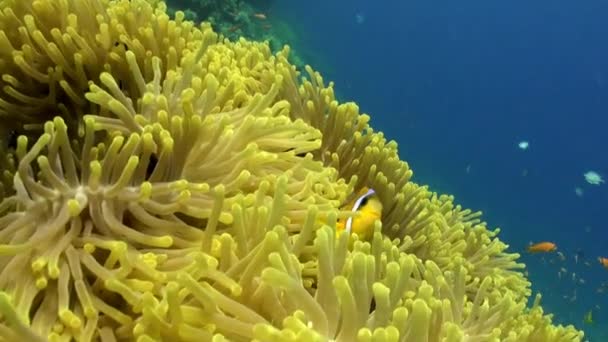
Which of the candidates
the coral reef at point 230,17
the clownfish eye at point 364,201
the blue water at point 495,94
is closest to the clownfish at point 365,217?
the clownfish eye at point 364,201

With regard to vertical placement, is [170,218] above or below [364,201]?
below

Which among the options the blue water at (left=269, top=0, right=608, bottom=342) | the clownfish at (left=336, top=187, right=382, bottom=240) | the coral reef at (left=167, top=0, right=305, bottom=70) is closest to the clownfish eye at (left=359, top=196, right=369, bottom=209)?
the clownfish at (left=336, top=187, right=382, bottom=240)

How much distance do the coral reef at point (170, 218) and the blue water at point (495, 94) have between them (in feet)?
69.1

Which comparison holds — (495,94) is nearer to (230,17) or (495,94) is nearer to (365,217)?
(230,17)

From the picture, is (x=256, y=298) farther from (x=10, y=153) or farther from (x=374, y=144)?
(x=374, y=144)

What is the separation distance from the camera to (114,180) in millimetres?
1407

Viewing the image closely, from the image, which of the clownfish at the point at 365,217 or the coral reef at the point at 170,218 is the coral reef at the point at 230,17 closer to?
the coral reef at the point at 170,218

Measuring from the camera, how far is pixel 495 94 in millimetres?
54000

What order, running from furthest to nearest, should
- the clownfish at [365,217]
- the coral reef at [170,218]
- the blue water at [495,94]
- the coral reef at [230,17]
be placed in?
the blue water at [495,94] < the coral reef at [230,17] < the clownfish at [365,217] < the coral reef at [170,218]

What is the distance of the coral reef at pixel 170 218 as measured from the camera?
3.56ft

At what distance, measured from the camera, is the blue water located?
32625mm

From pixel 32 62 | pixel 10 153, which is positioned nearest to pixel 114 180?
pixel 10 153

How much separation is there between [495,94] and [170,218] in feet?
183

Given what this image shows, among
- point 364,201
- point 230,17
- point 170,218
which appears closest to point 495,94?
point 230,17
